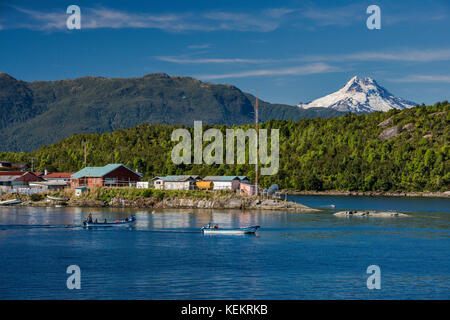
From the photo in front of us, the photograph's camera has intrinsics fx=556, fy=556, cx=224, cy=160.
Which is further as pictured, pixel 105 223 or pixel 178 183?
pixel 178 183

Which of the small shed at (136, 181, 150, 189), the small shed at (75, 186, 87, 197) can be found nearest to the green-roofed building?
the small shed at (136, 181, 150, 189)

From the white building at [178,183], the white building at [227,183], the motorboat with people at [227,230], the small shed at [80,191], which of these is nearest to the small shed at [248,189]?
the white building at [227,183]

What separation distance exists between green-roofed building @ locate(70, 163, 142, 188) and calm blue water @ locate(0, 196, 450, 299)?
40090 mm

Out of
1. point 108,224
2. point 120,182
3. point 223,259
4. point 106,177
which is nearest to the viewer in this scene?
point 223,259

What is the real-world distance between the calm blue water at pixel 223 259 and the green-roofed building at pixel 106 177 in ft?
132

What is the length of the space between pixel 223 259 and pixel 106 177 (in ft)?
273

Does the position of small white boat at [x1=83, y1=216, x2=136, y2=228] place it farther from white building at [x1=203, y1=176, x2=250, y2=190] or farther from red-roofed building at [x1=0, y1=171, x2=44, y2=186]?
red-roofed building at [x1=0, y1=171, x2=44, y2=186]

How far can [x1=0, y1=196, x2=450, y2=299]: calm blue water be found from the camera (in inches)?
1813

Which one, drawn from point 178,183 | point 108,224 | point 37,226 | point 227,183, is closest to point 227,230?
point 108,224

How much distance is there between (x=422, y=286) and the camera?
4838cm

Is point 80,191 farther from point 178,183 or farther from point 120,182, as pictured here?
point 178,183

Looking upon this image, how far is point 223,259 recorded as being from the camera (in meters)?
59.5

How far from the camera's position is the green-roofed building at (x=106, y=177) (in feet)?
450
